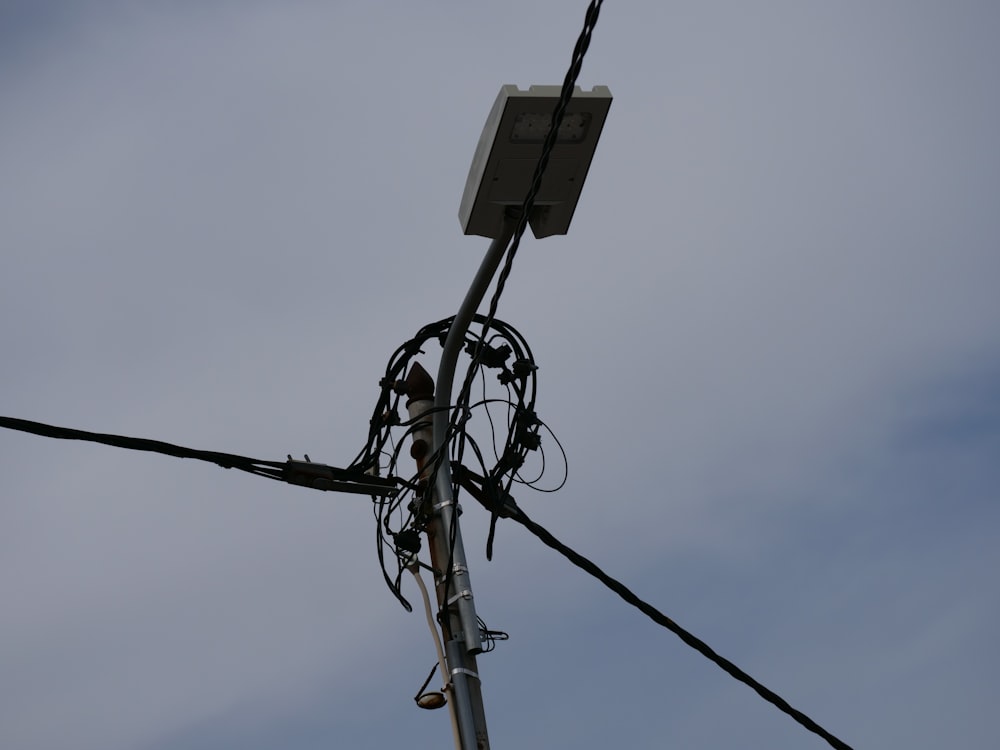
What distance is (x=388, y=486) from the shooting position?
6312mm

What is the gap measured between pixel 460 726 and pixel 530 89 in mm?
2745

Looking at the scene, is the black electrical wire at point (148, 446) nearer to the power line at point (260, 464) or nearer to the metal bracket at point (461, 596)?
the power line at point (260, 464)

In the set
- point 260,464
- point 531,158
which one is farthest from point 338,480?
point 531,158

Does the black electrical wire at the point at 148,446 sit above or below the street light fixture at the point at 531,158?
below

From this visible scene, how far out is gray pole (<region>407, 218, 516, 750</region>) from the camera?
5555 mm

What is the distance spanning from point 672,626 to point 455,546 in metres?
1.23

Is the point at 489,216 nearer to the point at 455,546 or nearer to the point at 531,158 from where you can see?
the point at 531,158

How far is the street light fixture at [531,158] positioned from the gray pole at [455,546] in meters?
0.14

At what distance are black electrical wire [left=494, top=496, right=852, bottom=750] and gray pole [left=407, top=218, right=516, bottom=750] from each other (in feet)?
1.31

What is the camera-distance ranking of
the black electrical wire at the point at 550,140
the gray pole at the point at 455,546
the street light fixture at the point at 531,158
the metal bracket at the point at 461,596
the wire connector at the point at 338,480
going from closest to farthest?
the black electrical wire at the point at 550,140, the street light fixture at the point at 531,158, the gray pole at the point at 455,546, the metal bracket at the point at 461,596, the wire connector at the point at 338,480

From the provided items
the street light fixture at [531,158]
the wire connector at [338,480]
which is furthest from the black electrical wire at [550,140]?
the wire connector at [338,480]

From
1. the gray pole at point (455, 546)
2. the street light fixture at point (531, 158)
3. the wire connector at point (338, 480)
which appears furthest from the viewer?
the wire connector at point (338, 480)

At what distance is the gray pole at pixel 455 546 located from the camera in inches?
219

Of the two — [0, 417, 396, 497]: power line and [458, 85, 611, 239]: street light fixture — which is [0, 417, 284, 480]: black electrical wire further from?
[458, 85, 611, 239]: street light fixture
